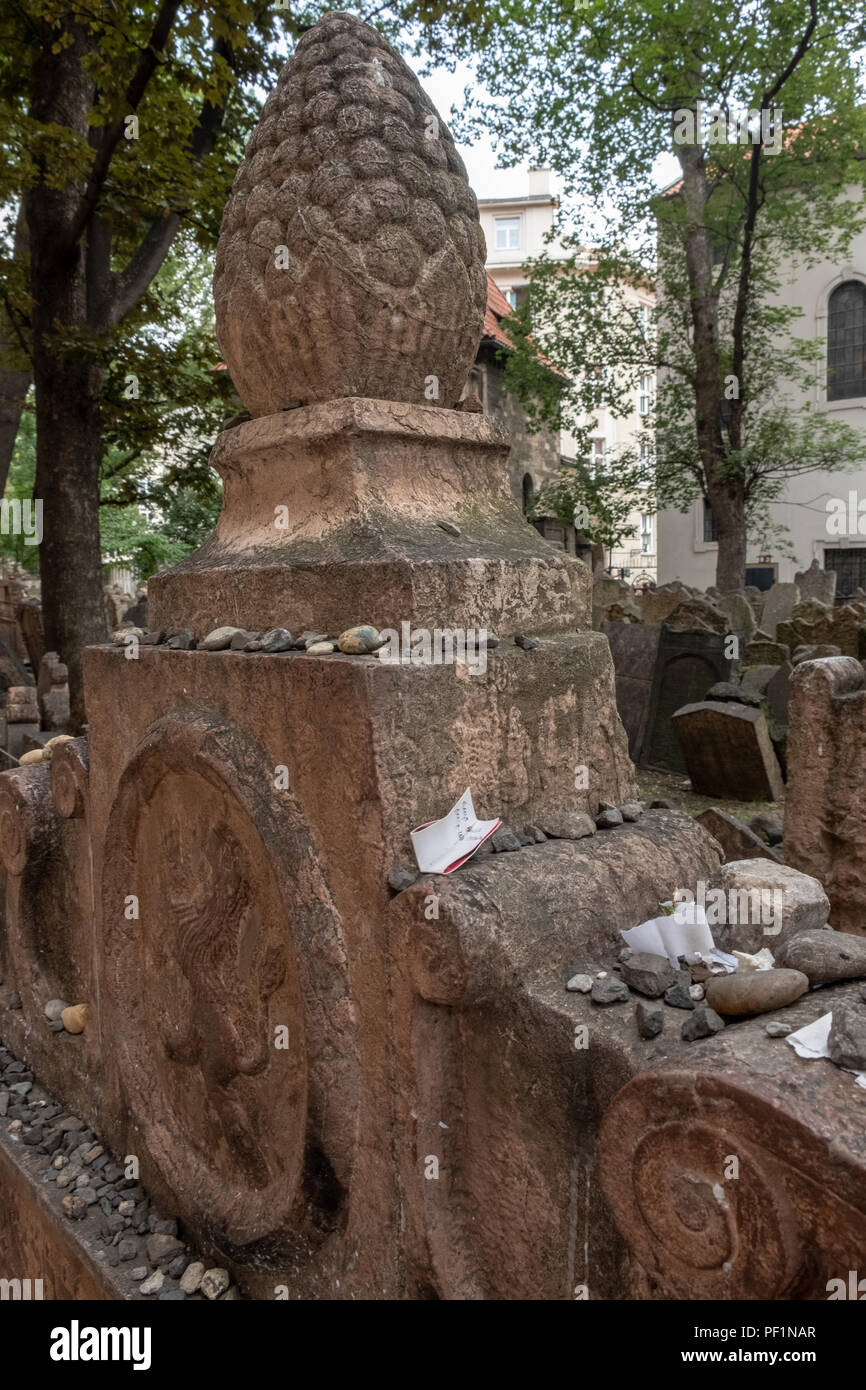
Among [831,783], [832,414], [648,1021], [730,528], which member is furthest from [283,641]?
[832,414]

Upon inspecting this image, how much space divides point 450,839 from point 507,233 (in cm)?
4510

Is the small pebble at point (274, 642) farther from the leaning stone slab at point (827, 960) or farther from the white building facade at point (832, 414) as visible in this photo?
the white building facade at point (832, 414)

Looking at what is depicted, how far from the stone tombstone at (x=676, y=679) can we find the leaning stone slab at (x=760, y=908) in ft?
18.7

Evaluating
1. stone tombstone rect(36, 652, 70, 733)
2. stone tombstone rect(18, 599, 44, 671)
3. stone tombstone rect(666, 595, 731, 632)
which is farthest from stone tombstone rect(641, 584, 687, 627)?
stone tombstone rect(36, 652, 70, 733)

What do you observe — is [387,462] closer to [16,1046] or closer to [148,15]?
[16,1046]

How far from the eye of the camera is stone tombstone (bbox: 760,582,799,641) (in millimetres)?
13230

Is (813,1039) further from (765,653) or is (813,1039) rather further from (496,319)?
(496,319)

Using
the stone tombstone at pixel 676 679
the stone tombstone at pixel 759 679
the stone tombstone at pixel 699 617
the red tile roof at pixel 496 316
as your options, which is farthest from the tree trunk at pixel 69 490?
the red tile roof at pixel 496 316

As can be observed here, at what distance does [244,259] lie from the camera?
2334 mm

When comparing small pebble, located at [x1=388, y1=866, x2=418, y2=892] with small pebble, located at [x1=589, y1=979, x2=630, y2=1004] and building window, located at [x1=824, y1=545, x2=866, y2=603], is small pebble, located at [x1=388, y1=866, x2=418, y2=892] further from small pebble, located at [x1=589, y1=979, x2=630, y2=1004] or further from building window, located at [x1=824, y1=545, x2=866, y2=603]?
building window, located at [x1=824, y1=545, x2=866, y2=603]

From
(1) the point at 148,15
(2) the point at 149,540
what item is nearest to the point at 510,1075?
(1) the point at 148,15

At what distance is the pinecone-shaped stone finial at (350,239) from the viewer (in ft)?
7.13

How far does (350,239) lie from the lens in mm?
2154

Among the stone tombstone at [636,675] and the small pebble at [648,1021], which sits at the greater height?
the stone tombstone at [636,675]
